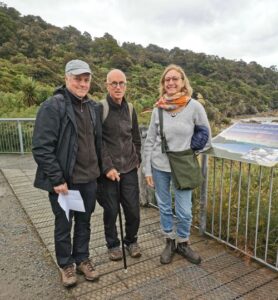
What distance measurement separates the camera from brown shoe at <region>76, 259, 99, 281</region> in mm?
2889

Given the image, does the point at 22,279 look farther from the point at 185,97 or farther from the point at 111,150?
the point at 185,97

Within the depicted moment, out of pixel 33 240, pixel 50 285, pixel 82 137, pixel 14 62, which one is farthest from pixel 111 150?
pixel 14 62

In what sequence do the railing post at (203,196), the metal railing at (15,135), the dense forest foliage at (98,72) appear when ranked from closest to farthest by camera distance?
the railing post at (203,196) → the metal railing at (15,135) → the dense forest foliage at (98,72)

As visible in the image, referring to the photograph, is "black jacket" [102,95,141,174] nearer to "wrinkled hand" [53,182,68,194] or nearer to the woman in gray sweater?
the woman in gray sweater

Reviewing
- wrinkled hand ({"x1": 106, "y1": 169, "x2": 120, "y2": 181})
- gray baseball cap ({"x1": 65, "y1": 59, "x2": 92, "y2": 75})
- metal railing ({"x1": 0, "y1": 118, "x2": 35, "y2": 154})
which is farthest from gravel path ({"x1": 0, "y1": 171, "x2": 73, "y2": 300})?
metal railing ({"x1": 0, "y1": 118, "x2": 35, "y2": 154})

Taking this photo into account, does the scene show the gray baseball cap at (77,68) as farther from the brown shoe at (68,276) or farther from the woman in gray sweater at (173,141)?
the brown shoe at (68,276)

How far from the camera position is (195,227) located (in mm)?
4020

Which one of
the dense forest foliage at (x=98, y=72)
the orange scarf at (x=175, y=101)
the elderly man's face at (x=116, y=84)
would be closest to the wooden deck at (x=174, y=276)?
the orange scarf at (x=175, y=101)

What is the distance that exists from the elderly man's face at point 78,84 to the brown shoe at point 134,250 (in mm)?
1733

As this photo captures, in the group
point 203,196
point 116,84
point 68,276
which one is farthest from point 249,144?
point 68,276

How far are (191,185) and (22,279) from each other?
1.89 metres

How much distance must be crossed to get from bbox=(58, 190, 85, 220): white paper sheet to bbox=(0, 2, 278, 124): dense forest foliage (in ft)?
19.7

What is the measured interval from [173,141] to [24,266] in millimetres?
2025

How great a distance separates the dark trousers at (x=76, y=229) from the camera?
9.02 feet
